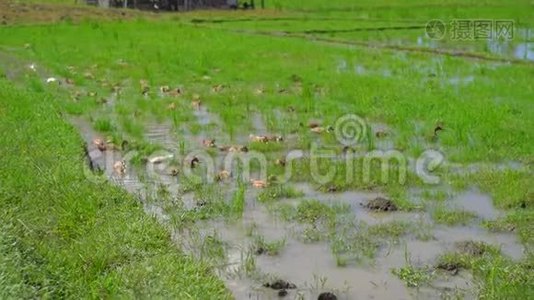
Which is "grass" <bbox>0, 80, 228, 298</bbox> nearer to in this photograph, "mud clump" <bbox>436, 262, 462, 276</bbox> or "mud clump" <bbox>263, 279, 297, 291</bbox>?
"mud clump" <bbox>263, 279, 297, 291</bbox>

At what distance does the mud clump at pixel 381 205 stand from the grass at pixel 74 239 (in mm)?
1886

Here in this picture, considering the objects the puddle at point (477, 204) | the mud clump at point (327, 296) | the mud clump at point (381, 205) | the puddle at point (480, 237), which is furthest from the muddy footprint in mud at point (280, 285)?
the puddle at point (477, 204)

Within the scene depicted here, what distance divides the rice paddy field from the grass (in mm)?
17

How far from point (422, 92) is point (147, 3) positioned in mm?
23630

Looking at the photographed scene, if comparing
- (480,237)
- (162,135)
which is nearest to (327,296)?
(480,237)

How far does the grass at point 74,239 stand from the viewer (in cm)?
452

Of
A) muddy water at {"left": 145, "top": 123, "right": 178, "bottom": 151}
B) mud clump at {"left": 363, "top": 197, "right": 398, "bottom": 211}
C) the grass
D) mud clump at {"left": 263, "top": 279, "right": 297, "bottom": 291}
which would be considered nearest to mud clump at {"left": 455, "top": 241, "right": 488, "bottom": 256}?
mud clump at {"left": 363, "top": 197, "right": 398, "bottom": 211}

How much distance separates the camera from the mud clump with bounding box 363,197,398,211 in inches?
251

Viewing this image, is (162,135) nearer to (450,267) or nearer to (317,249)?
(317,249)

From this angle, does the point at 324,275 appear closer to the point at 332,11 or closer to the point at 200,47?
the point at 200,47

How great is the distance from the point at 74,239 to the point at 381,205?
8.65ft

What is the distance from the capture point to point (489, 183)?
6.94 m

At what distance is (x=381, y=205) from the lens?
6.40 m

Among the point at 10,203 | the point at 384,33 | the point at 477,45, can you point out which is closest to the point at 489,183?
the point at 10,203
